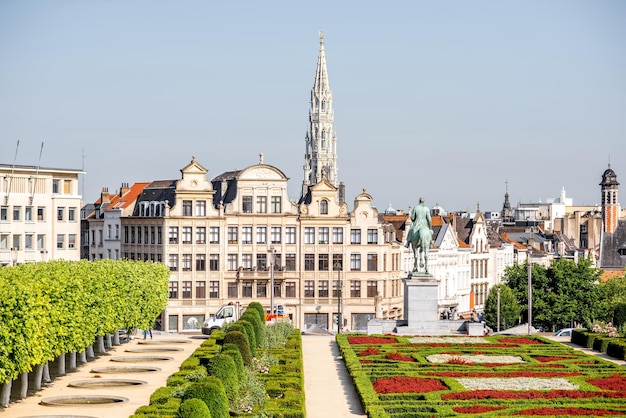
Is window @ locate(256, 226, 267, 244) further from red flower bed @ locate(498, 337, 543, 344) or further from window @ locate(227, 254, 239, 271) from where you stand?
red flower bed @ locate(498, 337, 543, 344)

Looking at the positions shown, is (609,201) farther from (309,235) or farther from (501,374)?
(501,374)

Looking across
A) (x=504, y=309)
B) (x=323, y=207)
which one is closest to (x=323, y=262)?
(x=323, y=207)

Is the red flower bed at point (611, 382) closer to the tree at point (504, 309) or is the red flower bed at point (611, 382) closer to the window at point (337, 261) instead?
the tree at point (504, 309)

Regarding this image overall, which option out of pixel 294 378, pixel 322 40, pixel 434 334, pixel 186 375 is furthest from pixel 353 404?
pixel 322 40

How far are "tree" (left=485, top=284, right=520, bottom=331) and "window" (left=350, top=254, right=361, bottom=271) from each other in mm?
11126

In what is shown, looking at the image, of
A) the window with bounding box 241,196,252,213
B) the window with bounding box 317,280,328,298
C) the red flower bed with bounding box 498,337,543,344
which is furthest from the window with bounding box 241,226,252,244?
the red flower bed with bounding box 498,337,543,344

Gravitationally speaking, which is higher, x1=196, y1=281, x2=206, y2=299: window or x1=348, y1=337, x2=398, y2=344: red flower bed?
x1=196, y1=281, x2=206, y2=299: window

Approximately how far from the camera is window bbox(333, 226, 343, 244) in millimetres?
98500

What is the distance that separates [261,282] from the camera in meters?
97.3

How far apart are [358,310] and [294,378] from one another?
175 feet

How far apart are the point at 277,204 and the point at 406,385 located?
54154 millimetres

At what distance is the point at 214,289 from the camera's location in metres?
96.8

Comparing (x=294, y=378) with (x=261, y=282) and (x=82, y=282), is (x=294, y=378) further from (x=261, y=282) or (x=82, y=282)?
(x=261, y=282)

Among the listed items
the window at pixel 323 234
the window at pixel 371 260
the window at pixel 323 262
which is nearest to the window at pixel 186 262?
the window at pixel 323 262
